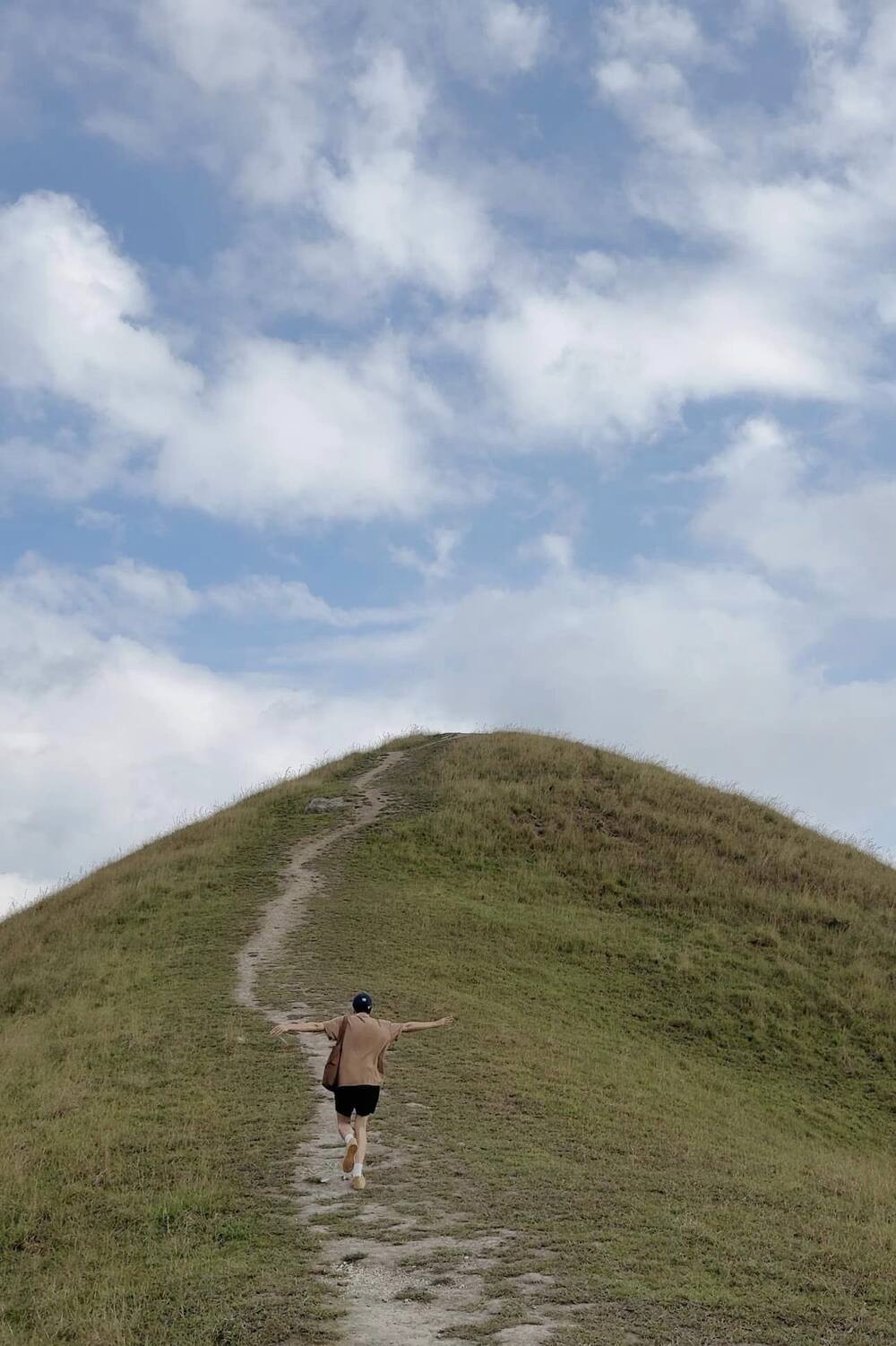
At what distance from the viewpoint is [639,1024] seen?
2514cm

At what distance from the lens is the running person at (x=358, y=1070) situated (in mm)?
11695

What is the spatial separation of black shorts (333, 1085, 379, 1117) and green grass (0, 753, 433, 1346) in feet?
4.07

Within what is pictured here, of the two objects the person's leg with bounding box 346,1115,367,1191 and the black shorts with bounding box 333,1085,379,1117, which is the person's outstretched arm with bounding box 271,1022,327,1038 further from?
the person's leg with bounding box 346,1115,367,1191

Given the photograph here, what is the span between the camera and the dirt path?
26.6ft

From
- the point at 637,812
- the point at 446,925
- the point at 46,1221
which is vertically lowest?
the point at 46,1221

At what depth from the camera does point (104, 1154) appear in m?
13.5

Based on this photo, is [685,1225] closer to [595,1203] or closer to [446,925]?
[595,1203]

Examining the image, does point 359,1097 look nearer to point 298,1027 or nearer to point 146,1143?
point 298,1027

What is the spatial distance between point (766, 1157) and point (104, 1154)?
9900mm

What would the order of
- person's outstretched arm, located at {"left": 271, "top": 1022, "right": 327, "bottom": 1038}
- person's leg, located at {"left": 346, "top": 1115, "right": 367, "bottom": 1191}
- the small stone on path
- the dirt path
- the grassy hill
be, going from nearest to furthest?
the dirt path
the grassy hill
person's outstretched arm, located at {"left": 271, "top": 1022, "right": 327, "bottom": 1038}
person's leg, located at {"left": 346, "top": 1115, "right": 367, "bottom": 1191}
the small stone on path

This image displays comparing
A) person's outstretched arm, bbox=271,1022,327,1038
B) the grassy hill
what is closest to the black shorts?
person's outstretched arm, bbox=271,1022,327,1038

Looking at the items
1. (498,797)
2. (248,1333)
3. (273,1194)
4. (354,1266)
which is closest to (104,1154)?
(273,1194)

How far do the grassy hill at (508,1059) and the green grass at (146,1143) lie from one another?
2.2 inches

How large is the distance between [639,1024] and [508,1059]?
23.9ft
